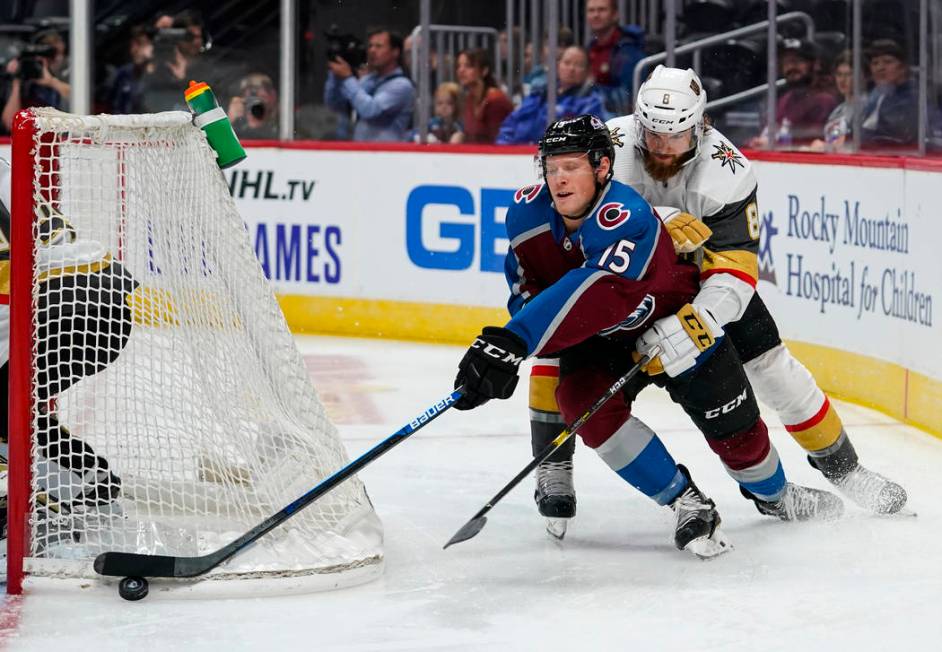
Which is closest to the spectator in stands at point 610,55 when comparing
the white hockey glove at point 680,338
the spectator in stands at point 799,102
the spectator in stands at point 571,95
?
the spectator in stands at point 571,95

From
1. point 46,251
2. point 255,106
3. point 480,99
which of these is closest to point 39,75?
point 255,106

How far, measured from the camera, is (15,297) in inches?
109

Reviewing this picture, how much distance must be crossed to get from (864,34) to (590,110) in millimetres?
1232

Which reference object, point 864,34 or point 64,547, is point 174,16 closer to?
point 864,34

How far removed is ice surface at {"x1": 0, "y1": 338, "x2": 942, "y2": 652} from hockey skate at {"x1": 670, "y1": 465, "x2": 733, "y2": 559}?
0.03 meters

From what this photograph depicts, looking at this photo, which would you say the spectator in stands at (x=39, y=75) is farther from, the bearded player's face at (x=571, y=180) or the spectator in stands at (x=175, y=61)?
the bearded player's face at (x=571, y=180)

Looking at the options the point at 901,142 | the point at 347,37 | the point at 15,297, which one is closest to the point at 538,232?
the point at 15,297

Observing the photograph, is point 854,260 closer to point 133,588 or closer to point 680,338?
point 680,338

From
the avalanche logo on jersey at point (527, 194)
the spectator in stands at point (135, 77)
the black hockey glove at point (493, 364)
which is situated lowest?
the black hockey glove at point (493, 364)

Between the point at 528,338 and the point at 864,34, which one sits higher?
the point at 864,34

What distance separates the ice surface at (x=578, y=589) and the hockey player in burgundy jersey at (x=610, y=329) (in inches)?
7.0

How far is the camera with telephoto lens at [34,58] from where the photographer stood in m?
7.28

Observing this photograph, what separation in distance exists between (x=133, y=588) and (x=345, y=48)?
440cm

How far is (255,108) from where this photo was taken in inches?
275
